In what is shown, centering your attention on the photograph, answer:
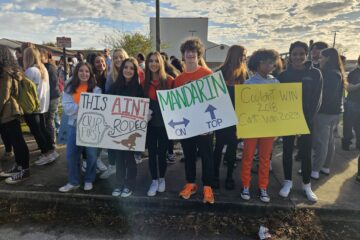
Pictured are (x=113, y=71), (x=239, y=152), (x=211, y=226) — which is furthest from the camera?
(x=239, y=152)

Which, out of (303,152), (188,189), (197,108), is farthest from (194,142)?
(303,152)

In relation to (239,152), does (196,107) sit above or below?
above

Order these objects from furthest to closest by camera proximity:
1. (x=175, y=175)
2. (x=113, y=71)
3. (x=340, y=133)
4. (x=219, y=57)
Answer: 1. (x=219, y=57)
2. (x=340, y=133)
3. (x=175, y=175)
4. (x=113, y=71)

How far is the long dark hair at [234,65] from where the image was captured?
379cm

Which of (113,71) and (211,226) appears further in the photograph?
(113,71)

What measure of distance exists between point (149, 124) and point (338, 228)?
8.64 feet

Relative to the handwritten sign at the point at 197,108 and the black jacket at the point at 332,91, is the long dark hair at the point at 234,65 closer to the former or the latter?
the handwritten sign at the point at 197,108

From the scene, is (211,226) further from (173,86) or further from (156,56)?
(156,56)

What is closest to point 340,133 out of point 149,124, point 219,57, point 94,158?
point 149,124

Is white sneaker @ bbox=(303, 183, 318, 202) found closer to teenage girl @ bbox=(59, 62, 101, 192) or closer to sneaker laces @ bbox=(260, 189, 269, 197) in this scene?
sneaker laces @ bbox=(260, 189, 269, 197)

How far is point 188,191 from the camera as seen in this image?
3.74 meters

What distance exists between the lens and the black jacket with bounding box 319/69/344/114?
13.4 feet

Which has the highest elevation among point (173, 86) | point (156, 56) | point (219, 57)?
point (219, 57)

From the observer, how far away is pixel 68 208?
3.74 metres
